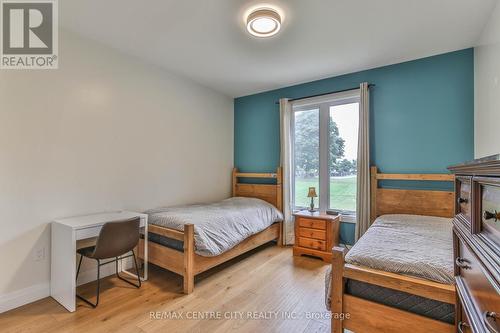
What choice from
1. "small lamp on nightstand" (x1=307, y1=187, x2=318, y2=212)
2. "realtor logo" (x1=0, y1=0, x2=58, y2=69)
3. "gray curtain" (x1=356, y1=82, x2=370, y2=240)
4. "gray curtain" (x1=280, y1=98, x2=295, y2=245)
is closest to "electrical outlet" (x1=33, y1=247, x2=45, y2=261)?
"realtor logo" (x1=0, y1=0, x2=58, y2=69)

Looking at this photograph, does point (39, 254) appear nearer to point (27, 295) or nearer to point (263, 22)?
point (27, 295)

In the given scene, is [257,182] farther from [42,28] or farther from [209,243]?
[42,28]

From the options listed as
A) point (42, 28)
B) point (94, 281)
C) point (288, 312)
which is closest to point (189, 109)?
point (42, 28)

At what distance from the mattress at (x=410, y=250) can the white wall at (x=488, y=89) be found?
841 millimetres

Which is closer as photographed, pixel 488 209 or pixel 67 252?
pixel 488 209

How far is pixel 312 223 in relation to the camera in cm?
331

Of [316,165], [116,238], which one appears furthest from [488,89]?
[116,238]

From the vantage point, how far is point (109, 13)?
2.17 meters

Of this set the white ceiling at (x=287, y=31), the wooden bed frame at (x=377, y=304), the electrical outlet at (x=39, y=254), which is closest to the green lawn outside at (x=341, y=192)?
the white ceiling at (x=287, y=31)

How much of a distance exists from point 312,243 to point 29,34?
377 cm

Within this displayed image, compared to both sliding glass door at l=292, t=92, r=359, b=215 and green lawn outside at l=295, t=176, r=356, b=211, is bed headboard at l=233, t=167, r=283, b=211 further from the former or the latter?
green lawn outside at l=295, t=176, r=356, b=211

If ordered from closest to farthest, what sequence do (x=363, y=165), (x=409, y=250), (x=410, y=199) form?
1. (x=409, y=250)
2. (x=410, y=199)
3. (x=363, y=165)

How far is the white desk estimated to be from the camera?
2.07 m

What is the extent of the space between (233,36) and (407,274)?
2488 mm
